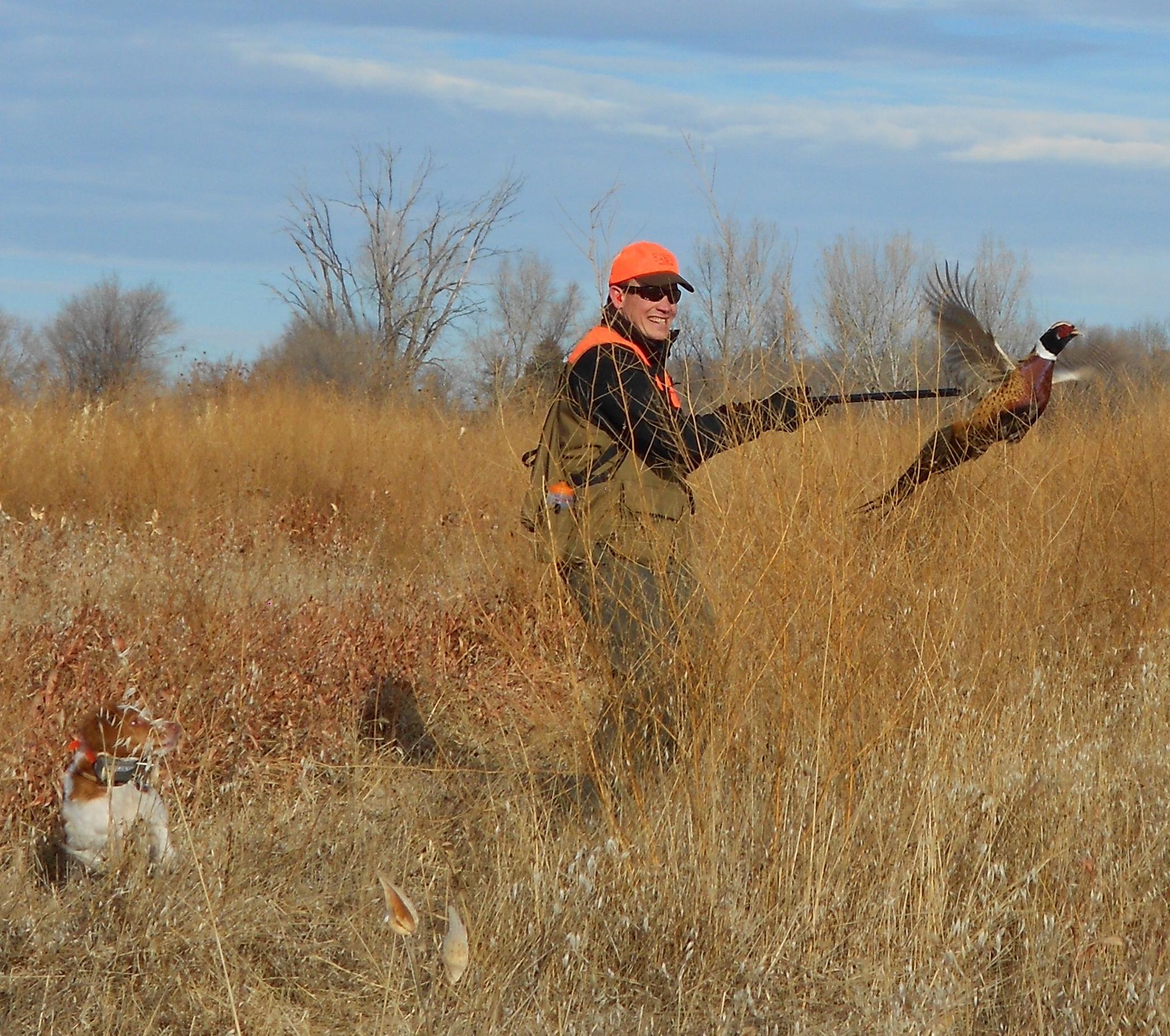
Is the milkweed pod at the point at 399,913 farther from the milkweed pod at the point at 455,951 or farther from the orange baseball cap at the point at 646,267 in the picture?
the orange baseball cap at the point at 646,267

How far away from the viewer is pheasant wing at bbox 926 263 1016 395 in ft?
17.0

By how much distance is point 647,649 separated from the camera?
132 inches

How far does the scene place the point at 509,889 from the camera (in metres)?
3.12

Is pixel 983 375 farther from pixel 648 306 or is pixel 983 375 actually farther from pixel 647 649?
pixel 647 649

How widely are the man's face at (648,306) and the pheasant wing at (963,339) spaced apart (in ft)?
5.31

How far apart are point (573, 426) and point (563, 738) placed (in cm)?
140

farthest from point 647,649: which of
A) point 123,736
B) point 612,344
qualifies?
point 123,736

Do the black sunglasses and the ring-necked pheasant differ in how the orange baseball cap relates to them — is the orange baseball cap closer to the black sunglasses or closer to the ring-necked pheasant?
the black sunglasses

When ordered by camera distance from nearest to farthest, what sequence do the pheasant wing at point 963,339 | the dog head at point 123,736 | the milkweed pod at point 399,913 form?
the milkweed pod at point 399,913, the dog head at point 123,736, the pheasant wing at point 963,339

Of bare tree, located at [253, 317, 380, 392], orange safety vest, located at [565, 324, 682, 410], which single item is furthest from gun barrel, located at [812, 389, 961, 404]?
bare tree, located at [253, 317, 380, 392]

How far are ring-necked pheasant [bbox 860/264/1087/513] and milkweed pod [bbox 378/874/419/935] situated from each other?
2081 millimetres

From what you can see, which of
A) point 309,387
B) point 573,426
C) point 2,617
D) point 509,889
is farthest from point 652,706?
point 309,387

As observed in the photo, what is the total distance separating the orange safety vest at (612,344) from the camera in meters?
3.65

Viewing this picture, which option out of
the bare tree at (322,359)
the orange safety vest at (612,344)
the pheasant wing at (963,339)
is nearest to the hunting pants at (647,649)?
the orange safety vest at (612,344)
